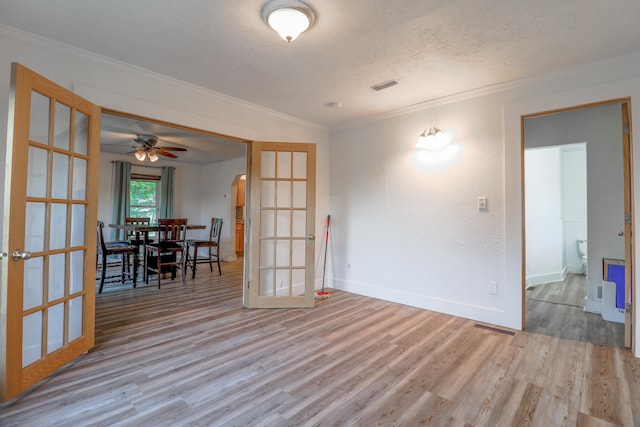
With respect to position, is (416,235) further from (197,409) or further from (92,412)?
(92,412)

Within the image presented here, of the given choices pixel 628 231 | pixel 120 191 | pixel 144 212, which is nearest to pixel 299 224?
pixel 628 231

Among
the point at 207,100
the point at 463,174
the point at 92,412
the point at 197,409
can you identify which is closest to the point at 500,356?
the point at 463,174

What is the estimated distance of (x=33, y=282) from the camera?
193 centimetres

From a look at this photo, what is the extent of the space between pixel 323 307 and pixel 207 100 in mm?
2750

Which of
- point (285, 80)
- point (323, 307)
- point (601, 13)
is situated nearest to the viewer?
point (601, 13)

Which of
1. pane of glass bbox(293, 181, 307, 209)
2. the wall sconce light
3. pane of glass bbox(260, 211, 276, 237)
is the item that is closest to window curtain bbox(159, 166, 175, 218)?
pane of glass bbox(260, 211, 276, 237)

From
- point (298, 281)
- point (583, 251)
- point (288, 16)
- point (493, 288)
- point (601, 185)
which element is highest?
point (288, 16)

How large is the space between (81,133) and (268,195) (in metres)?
1.95

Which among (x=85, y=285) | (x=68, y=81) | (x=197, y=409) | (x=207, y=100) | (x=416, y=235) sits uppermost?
(x=207, y=100)

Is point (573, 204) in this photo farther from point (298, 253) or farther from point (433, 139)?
point (298, 253)

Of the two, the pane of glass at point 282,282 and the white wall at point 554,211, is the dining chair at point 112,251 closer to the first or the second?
the pane of glass at point 282,282

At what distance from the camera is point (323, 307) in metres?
3.58

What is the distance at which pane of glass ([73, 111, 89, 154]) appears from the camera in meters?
2.23

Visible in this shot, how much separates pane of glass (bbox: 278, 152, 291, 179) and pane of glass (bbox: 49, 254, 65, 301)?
2351mm
